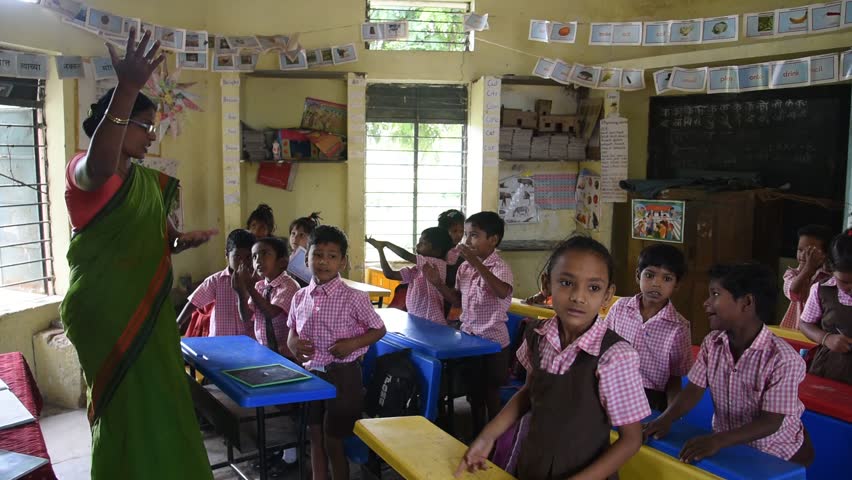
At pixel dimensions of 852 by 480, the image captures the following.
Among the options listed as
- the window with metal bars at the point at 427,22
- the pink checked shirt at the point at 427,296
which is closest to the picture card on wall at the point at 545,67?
the window with metal bars at the point at 427,22

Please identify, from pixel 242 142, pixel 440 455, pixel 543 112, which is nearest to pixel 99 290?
pixel 440 455

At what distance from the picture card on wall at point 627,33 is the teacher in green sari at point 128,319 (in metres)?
3.85

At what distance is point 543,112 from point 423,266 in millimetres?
3109

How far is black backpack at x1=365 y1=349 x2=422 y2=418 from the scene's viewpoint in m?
2.78

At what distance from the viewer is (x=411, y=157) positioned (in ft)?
→ 21.8

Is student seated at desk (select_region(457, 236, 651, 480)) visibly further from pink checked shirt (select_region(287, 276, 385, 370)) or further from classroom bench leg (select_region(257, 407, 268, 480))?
classroom bench leg (select_region(257, 407, 268, 480))

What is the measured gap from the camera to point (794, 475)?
1694 mm

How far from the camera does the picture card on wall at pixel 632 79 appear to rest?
5578 millimetres

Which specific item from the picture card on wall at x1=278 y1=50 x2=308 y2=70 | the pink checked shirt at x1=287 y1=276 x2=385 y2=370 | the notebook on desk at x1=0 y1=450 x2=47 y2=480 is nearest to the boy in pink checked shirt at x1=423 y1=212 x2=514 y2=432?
the pink checked shirt at x1=287 y1=276 x2=385 y2=370

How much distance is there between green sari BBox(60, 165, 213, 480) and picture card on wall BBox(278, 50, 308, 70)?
389 cm

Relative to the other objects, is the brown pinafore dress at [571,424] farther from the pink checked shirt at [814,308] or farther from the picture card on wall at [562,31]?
the picture card on wall at [562,31]

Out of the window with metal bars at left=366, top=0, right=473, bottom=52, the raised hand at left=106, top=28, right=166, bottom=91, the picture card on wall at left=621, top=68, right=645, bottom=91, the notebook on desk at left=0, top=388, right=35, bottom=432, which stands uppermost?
the window with metal bars at left=366, top=0, right=473, bottom=52

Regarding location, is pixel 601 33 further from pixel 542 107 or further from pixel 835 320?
pixel 835 320

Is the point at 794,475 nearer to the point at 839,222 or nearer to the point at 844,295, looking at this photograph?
the point at 844,295
